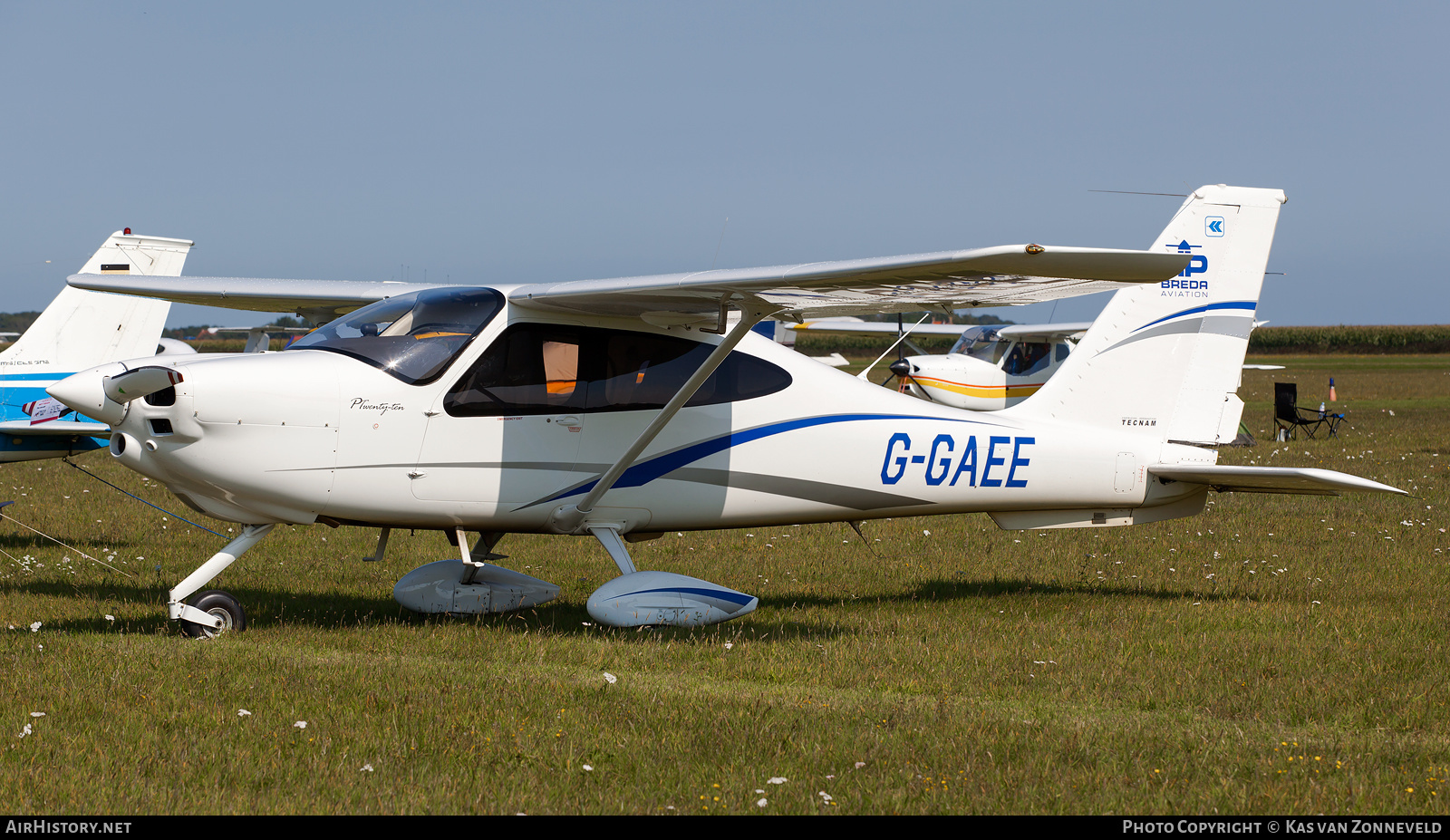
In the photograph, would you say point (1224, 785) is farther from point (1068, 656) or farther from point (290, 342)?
point (290, 342)

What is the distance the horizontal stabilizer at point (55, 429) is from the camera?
916 centimetres

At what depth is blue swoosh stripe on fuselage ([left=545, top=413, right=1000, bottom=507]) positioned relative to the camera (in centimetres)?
747

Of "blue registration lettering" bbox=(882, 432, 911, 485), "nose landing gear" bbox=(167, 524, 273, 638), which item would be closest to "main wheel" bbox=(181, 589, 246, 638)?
"nose landing gear" bbox=(167, 524, 273, 638)

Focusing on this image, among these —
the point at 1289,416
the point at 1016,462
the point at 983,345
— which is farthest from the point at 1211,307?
the point at 983,345

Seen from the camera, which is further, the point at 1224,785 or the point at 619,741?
the point at 619,741

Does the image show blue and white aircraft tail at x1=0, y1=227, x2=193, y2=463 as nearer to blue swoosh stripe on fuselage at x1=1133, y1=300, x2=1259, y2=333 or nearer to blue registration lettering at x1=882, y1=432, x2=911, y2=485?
blue registration lettering at x1=882, y1=432, x2=911, y2=485

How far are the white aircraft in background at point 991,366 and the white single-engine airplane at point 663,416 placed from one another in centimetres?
1549

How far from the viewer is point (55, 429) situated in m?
9.22

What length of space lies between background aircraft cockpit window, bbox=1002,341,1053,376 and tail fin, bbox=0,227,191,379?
18.5 meters

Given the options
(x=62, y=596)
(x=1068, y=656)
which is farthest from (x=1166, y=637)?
(x=62, y=596)

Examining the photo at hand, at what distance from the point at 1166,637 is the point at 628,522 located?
345cm

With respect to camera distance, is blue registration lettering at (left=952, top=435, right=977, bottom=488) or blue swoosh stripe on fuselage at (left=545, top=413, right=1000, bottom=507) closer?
blue swoosh stripe on fuselage at (left=545, top=413, right=1000, bottom=507)

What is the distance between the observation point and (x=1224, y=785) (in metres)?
4.27

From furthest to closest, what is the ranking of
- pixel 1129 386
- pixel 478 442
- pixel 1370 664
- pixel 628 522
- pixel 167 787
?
pixel 1129 386
pixel 628 522
pixel 478 442
pixel 1370 664
pixel 167 787
